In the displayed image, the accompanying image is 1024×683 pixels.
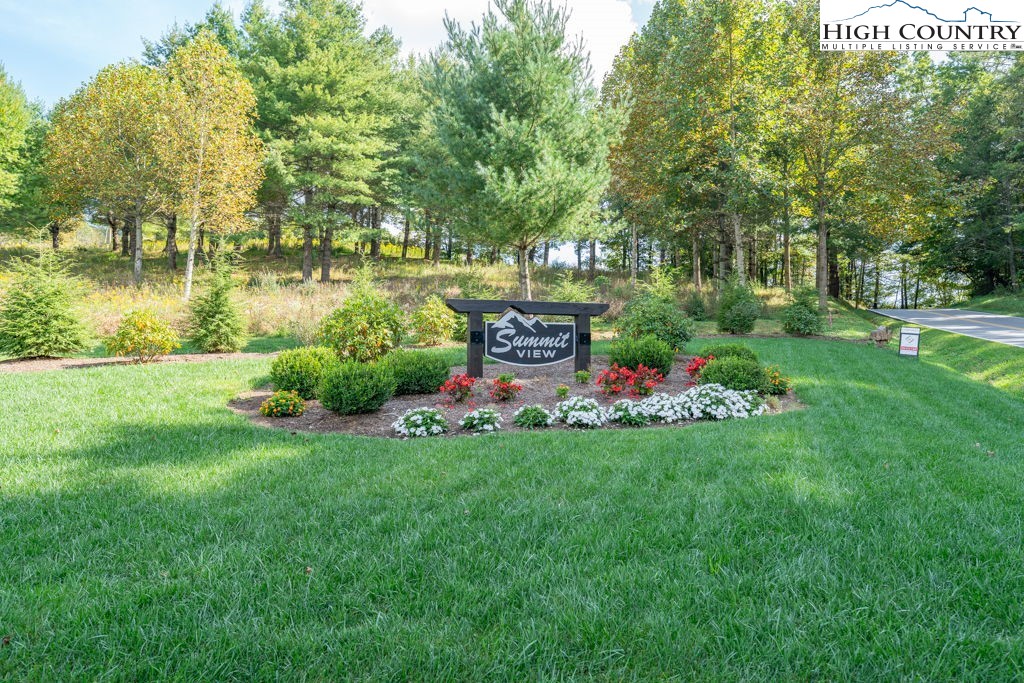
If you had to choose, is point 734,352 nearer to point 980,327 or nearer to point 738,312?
point 738,312

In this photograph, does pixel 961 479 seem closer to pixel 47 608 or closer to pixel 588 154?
pixel 47 608

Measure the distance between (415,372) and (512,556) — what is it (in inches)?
176

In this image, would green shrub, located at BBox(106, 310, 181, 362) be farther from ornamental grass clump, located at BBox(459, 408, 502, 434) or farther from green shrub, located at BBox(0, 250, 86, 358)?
ornamental grass clump, located at BBox(459, 408, 502, 434)

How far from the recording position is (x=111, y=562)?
2525 mm

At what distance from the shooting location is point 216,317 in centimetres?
1042

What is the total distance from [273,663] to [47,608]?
43.4 inches

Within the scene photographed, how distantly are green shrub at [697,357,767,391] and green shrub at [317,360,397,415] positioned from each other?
411cm

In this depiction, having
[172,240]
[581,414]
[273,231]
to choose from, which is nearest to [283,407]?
[581,414]

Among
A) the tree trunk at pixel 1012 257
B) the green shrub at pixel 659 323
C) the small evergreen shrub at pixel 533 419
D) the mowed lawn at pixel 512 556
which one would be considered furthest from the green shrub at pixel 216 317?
the tree trunk at pixel 1012 257

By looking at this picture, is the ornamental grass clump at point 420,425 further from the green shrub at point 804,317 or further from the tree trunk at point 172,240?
the tree trunk at point 172,240

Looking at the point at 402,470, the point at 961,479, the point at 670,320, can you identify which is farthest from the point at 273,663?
the point at 670,320

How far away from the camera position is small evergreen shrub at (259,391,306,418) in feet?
18.9

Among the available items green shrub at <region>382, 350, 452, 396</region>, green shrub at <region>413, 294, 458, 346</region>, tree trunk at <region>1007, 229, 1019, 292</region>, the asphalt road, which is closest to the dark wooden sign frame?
green shrub at <region>382, 350, 452, 396</region>

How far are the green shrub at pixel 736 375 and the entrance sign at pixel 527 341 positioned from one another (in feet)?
6.43
